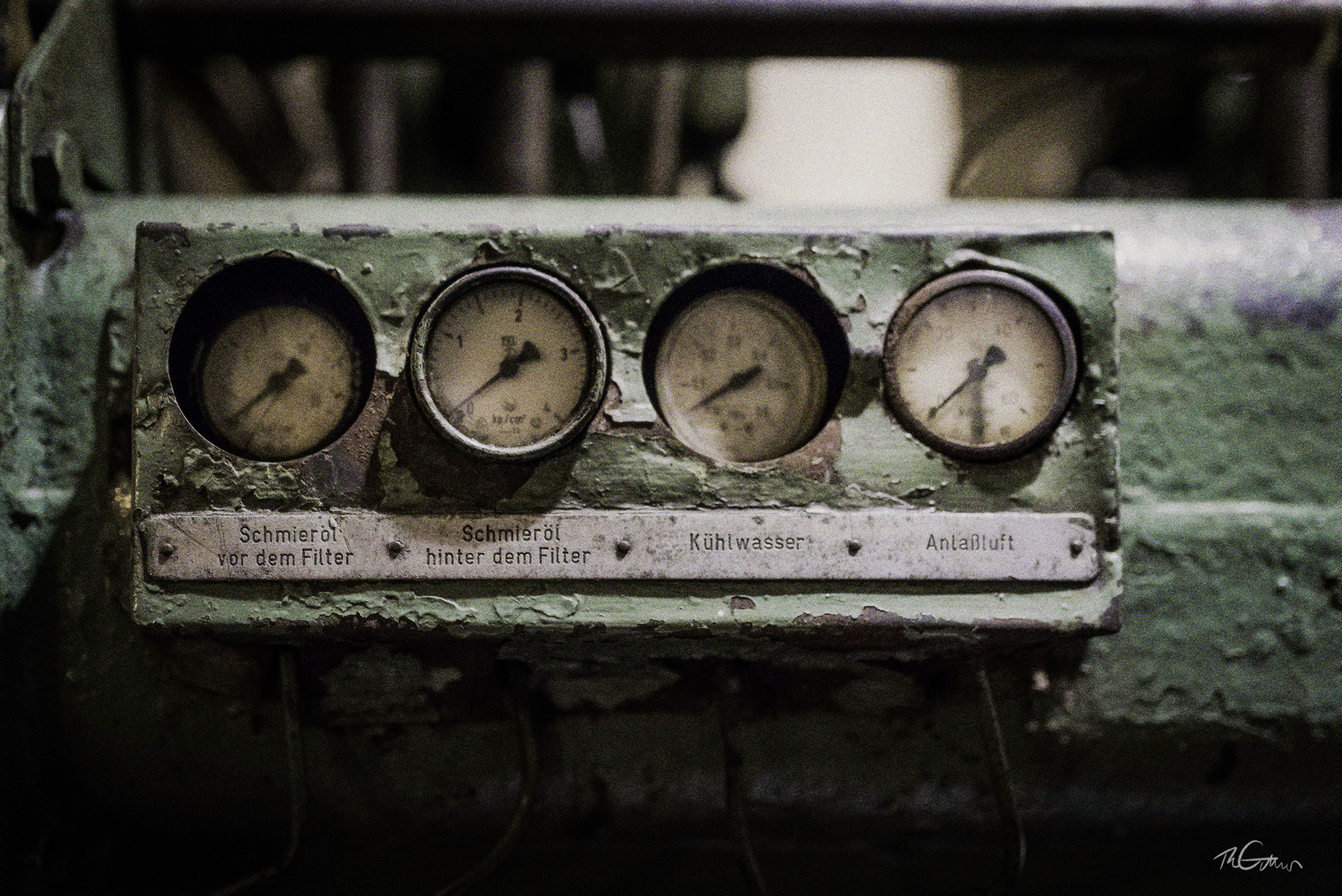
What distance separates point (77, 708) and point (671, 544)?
62cm

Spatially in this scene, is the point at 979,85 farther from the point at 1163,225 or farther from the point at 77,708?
the point at 77,708

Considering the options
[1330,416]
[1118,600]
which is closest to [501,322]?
[1118,600]

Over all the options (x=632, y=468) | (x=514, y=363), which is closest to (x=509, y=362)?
(x=514, y=363)

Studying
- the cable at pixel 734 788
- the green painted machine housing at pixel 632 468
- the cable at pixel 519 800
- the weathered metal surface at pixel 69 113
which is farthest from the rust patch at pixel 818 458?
the weathered metal surface at pixel 69 113

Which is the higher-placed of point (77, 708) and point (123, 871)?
point (77, 708)

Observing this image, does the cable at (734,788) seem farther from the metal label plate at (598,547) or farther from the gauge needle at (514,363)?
the gauge needle at (514,363)

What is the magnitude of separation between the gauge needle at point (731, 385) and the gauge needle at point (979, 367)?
18 centimetres

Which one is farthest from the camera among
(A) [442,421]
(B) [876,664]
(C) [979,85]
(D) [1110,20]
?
(C) [979,85]

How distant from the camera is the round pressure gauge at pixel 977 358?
0.75 m

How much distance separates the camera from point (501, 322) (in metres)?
0.75

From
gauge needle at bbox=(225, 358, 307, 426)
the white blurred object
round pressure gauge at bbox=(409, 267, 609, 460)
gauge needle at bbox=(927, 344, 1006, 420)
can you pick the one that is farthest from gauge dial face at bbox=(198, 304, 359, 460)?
the white blurred object

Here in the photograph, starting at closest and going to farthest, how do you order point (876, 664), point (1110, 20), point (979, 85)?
point (876, 664)
point (1110, 20)
point (979, 85)

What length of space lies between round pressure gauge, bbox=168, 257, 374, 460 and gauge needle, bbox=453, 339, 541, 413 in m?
0.11

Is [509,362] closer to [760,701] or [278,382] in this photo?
[278,382]
